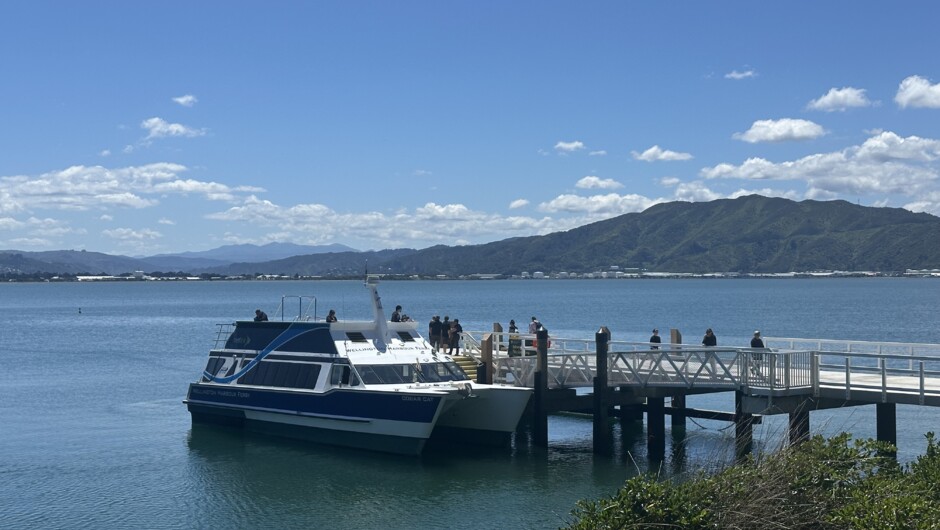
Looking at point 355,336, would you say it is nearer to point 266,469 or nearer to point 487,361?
point 487,361

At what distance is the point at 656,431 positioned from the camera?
96.8ft

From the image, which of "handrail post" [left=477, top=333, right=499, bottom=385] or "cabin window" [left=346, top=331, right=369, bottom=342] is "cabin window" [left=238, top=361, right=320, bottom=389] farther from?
"handrail post" [left=477, top=333, right=499, bottom=385]

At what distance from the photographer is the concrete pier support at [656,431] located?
29188mm

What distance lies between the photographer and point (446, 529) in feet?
75.9

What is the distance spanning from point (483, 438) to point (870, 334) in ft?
182

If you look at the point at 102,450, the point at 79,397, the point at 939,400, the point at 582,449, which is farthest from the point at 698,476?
the point at 79,397

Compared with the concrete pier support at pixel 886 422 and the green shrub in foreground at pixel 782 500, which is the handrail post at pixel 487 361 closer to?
the concrete pier support at pixel 886 422

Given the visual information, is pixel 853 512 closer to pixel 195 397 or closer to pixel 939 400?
pixel 939 400

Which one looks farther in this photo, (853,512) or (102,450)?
(102,450)

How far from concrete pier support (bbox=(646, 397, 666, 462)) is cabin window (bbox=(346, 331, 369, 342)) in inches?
340

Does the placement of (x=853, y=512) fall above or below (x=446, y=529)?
above

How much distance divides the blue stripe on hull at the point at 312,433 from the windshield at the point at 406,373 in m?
1.62

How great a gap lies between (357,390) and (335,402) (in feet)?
3.63

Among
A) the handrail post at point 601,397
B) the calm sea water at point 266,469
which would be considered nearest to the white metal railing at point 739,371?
the handrail post at point 601,397
